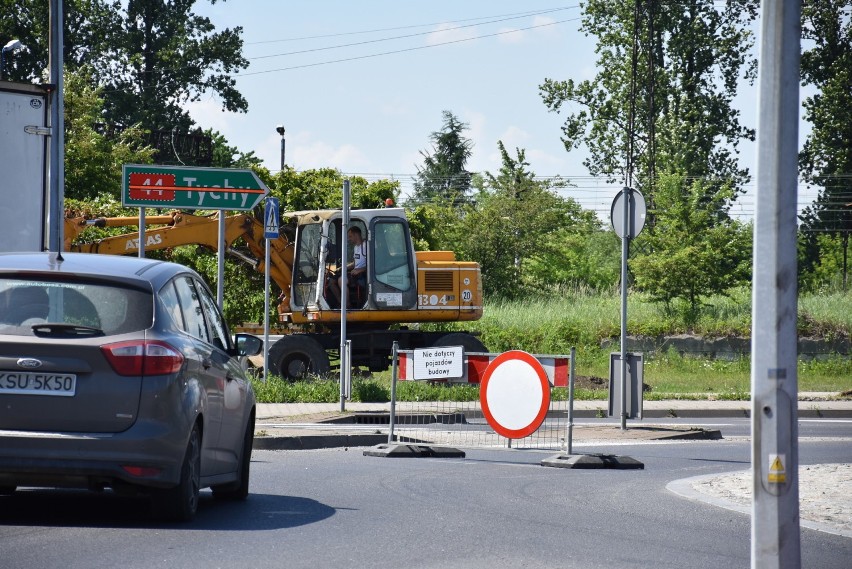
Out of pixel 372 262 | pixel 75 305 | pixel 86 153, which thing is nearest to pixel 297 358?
pixel 372 262

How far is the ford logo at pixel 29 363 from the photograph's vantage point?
8430 mm

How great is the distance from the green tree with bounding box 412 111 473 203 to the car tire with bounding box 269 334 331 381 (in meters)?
56.8

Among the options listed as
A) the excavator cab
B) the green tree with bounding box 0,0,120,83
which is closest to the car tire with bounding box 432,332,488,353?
the excavator cab

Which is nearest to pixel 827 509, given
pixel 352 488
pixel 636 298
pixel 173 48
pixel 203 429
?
pixel 352 488

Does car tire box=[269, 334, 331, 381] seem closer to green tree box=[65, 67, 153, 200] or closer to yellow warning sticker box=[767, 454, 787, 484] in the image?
green tree box=[65, 67, 153, 200]

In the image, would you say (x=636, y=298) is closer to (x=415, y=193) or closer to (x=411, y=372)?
(x=411, y=372)

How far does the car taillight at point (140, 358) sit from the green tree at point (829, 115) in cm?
5722

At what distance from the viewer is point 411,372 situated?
1527cm

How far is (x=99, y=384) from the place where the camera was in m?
8.48

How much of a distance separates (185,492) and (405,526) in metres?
1.37

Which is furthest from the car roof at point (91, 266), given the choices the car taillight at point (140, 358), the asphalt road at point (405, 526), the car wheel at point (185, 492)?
the asphalt road at point (405, 526)

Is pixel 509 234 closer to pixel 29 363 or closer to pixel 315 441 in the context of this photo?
pixel 315 441

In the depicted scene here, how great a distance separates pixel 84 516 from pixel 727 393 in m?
18.5

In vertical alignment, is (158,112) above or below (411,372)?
above
